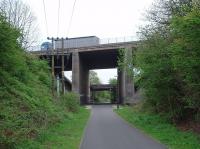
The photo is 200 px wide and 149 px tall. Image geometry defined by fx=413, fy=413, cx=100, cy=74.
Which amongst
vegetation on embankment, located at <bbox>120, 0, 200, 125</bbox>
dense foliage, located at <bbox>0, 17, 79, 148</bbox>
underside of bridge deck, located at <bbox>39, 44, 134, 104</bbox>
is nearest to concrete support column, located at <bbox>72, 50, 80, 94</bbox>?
underside of bridge deck, located at <bbox>39, 44, 134, 104</bbox>

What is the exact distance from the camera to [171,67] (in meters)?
26.0

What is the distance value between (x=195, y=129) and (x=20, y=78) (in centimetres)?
1264

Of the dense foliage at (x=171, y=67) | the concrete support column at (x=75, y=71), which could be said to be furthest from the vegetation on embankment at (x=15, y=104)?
the concrete support column at (x=75, y=71)

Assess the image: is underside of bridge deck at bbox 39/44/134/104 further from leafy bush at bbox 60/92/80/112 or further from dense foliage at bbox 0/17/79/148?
dense foliage at bbox 0/17/79/148

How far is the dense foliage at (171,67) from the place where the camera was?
1958 centimetres

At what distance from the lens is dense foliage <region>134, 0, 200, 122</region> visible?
64.2 ft

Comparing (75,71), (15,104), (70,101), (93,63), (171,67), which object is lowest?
(70,101)

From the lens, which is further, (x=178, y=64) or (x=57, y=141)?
(x=178, y=64)

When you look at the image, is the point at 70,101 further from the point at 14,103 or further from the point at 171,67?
the point at 14,103

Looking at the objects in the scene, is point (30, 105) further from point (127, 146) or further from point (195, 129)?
point (195, 129)

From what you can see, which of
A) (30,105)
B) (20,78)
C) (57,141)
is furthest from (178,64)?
(20,78)

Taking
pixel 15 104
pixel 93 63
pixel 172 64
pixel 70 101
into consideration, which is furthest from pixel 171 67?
pixel 93 63

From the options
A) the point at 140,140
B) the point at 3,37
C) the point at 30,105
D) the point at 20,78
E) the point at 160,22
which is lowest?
the point at 140,140

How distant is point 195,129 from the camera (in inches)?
890
